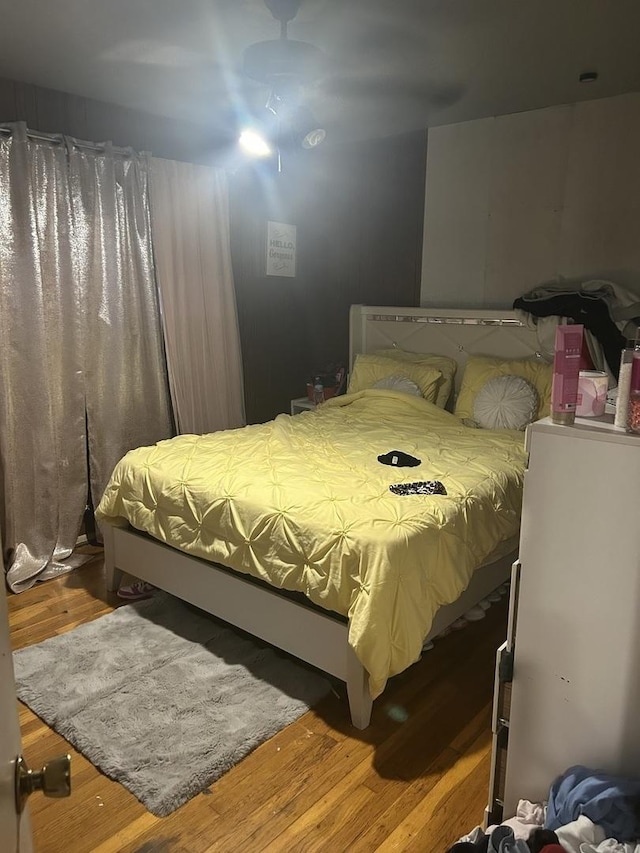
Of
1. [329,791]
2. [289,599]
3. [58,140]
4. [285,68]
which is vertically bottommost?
[329,791]

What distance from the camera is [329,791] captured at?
1.83m

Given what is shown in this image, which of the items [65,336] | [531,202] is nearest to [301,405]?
[65,336]

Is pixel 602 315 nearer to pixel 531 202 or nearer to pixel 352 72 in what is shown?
pixel 531 202

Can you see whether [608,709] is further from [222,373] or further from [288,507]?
[222,373]

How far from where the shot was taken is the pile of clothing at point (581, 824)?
126 centimetres

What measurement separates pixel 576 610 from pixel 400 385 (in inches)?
97.6

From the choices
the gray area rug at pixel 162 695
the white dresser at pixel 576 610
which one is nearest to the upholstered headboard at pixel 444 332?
the gray area rug at pixel 162 695

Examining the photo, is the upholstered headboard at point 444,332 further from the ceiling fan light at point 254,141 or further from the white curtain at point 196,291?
the ceiling fan light at point 254,141

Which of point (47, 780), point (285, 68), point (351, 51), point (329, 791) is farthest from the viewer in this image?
point (351, 51)

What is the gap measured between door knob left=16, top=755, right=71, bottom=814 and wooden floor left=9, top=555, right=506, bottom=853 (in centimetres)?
112

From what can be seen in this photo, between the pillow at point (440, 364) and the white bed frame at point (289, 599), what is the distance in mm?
114

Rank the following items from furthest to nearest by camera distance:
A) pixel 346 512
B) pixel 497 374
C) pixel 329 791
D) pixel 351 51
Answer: pixel 497 374, pixel 351 51, pixel 346 512, pixel 329 791

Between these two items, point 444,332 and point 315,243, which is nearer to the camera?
point 444,332

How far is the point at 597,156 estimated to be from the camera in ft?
11.1
